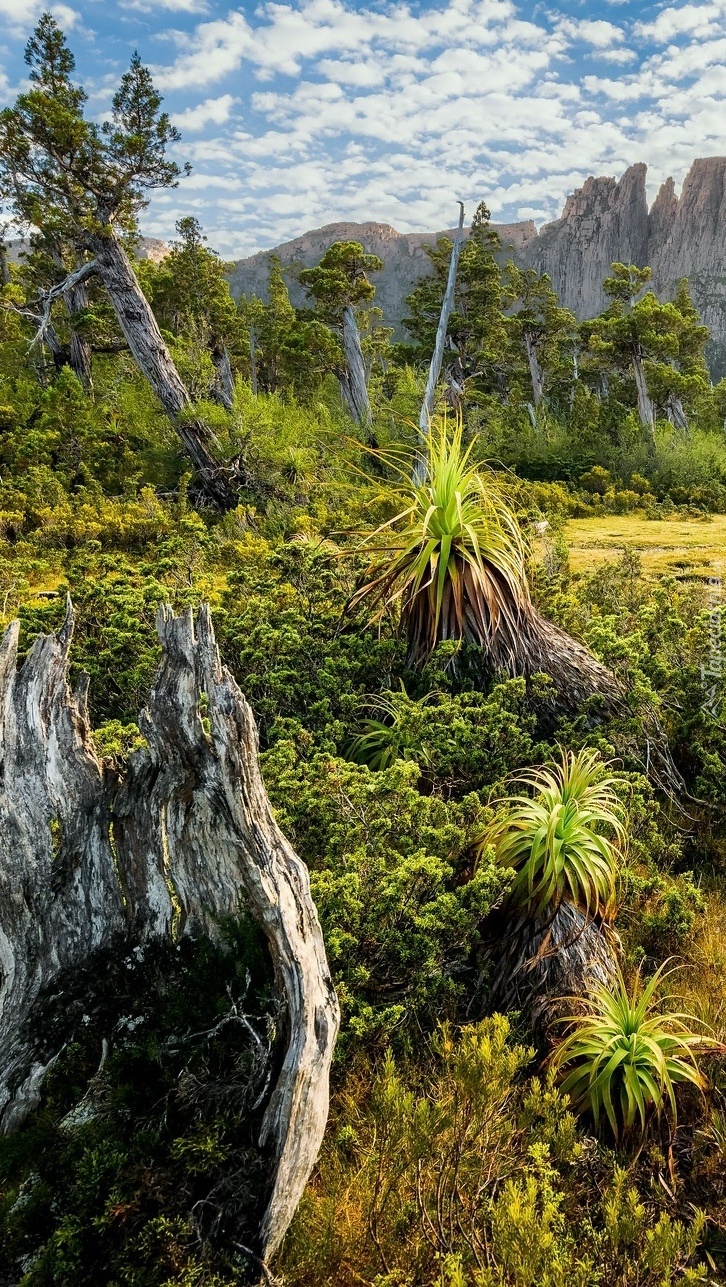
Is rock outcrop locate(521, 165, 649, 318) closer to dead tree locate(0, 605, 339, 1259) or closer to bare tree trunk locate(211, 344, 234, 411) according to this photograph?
bare tree trunk locate(211, 344, 234, 411)

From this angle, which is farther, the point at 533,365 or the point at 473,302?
the point at 533,365

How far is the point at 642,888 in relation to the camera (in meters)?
3.00

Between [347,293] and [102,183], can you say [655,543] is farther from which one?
[347,293]

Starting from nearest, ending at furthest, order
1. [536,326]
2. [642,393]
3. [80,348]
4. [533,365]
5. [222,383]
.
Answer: [222,383] → [80,348] → [642,393] → [536,326] → [533,365]

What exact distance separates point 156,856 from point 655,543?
32.7ft

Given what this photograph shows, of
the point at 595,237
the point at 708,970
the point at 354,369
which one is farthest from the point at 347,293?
the point at 595,237

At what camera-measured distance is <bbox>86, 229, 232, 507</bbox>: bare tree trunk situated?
1039 cm

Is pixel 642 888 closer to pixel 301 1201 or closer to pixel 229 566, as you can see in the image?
pixel 301 1201

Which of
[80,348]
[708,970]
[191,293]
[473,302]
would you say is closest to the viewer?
[708,970]

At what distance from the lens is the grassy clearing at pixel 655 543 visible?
8250 millimetres

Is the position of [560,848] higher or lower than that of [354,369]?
lower

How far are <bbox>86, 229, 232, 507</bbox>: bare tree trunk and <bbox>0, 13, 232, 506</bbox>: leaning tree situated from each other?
0.6 inches

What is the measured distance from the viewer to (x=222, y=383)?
1323 cm

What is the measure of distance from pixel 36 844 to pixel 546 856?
6.56 feet
